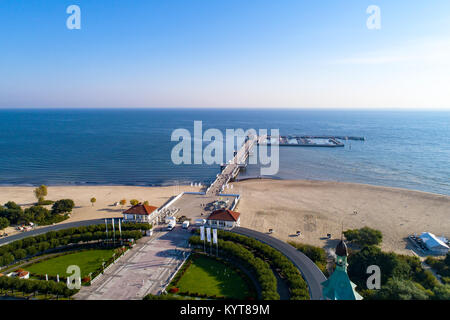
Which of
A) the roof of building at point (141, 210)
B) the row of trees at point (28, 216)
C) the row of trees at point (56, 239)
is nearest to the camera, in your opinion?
the row of trees at point (56, 239)

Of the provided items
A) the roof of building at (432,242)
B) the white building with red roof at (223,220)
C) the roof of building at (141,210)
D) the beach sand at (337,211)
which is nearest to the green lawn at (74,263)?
the roof of building at (141,210)

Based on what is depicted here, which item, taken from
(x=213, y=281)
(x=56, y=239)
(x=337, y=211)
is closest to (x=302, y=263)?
(x=213, y=281)

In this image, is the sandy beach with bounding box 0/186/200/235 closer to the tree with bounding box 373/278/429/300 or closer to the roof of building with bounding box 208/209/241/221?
the roof of building with bounding box 208/209/241/221

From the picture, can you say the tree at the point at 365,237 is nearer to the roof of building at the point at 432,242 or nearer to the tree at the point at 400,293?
the roof of building at the point at 432,242

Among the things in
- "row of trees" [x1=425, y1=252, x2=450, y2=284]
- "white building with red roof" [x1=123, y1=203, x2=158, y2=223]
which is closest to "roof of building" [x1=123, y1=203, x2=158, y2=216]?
"white building with red roof" [x1=123, y1=203, x2=158, y2=223]

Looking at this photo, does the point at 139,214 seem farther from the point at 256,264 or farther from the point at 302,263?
the point at 302,263

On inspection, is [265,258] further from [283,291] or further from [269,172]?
[269,172]
